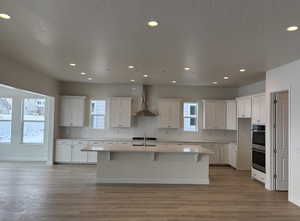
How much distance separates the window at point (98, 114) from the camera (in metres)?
8.09

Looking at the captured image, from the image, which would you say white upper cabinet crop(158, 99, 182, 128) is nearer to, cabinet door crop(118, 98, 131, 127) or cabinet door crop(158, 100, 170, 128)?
cabinet door crop(158, 100, 170, 128)

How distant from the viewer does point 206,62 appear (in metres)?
4.70

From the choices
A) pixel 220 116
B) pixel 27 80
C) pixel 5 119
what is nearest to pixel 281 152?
pixel 220 116

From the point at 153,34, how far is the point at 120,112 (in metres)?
4.76

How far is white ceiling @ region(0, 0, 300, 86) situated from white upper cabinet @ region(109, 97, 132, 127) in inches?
97.3

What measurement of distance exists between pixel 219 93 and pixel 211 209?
514 centimetres

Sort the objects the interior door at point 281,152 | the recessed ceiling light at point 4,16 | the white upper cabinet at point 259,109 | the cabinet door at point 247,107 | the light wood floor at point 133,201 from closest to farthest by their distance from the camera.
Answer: the recessed ceiling light at point 4,16, the light wood floor at point 133,201, the interior door at point 281,152, the white upper cabinet at point 259,109, the cabinet door at point 247,107

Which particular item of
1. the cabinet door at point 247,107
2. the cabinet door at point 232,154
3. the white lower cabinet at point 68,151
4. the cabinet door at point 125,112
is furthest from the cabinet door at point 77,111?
the cabinet door at point 247,107

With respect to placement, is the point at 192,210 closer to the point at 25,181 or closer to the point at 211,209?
the point at 211,209

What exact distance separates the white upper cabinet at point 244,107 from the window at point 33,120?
272 inches

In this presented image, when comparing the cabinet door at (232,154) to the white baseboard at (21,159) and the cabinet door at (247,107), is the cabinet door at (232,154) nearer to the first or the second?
the cabinet door at (247,107)

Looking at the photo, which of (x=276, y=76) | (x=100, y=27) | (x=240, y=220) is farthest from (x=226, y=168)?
(x=100, y=27)

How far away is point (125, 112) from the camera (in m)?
7.70

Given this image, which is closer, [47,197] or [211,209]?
[211,209]
